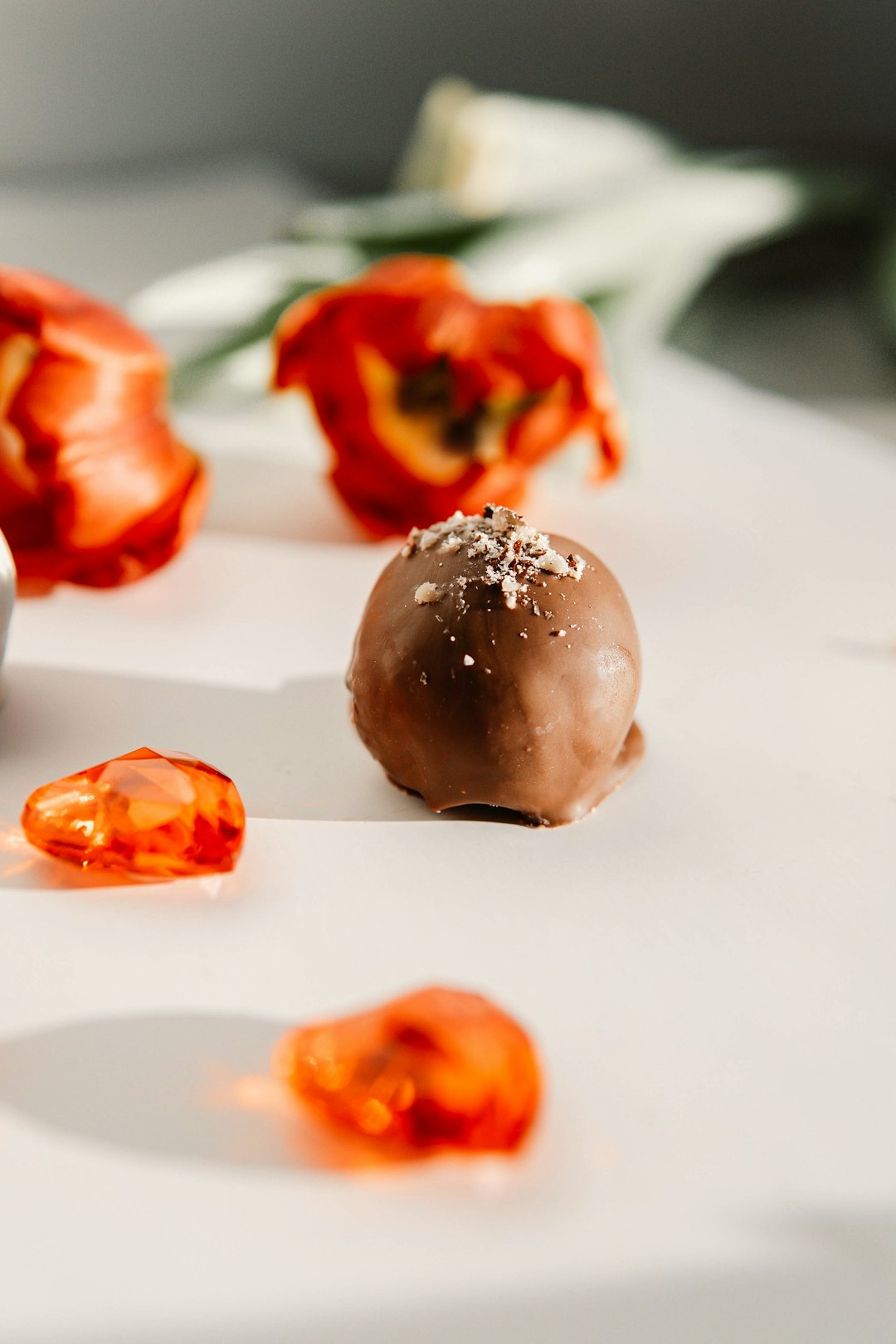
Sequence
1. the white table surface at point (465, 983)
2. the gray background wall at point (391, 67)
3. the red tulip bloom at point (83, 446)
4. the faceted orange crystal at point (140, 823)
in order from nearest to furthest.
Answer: the white table surface at point (465, 983) < the faceted orange crystal at point (140, 823) < the red tulip bloom at point (83, 446) < the gray background wall at point (391, 67)

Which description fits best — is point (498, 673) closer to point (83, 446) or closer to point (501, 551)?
point (501, 551)

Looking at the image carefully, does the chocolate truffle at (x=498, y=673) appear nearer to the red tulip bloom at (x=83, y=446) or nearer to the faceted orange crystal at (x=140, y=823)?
the faceted orange crystal at (x=140, y=823)

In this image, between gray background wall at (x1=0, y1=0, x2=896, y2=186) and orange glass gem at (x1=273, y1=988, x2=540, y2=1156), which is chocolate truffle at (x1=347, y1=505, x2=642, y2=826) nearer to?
→ orange glass gem at (x1=273, y1=988, x2=540, y2=1156)

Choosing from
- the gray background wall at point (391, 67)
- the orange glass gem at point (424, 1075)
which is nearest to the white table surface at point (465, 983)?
the orange glass gem at point (424, 1075)

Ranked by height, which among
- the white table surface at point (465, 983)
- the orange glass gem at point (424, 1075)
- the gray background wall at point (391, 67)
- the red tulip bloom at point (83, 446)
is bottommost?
the white table surface at point (465, 983)

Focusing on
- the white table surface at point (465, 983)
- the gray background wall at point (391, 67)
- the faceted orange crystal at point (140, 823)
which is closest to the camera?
the white table surface at point (465, 983)

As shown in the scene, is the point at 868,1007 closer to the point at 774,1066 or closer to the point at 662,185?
the point at 774,1066

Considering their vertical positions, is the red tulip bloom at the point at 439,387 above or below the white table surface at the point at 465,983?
above

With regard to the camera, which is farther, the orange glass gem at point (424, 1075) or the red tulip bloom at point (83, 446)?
the red tulip bloom at point (83, 446)

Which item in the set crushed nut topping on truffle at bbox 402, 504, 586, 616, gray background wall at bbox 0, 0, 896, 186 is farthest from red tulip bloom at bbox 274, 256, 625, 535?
gray background wall at bbox 0, 0, 896, 186
